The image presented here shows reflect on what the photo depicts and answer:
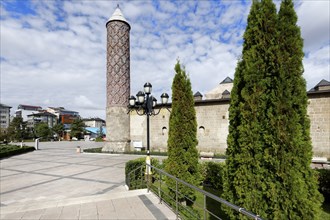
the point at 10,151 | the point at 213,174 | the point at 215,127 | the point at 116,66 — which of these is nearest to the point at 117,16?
the point at 116,66

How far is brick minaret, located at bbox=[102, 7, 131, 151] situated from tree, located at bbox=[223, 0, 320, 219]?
60.0 ft

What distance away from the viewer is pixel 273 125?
305 centimetres

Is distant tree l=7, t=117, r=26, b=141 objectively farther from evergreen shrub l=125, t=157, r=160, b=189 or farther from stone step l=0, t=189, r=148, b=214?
stone step l=0, t=189, r=148, b=214

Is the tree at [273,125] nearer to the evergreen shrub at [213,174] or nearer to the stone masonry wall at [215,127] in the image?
the evergreen shrub at [213,174]

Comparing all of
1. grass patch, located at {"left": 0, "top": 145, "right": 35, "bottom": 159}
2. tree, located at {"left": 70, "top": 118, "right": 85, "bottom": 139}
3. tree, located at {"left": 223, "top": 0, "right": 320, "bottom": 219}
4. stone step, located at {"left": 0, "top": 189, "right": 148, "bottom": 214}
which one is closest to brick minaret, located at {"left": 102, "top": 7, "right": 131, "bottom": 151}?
grass patch, located at {"left": 0, "top": 145, "right": 35, "bottom": 159}

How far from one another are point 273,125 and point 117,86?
19.1 meters

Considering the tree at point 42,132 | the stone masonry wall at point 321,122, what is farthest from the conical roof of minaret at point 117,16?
the tree at point 42,132

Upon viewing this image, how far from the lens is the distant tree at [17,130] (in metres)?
48.8

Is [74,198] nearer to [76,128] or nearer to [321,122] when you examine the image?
[321,122]

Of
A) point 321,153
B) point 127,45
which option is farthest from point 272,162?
point 127,45

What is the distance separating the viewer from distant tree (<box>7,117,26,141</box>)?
48750mm

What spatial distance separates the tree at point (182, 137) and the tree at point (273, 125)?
238cm

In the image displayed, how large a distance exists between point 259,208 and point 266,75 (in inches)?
85.4

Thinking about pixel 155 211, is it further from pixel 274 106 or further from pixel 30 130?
pixel 30 130
